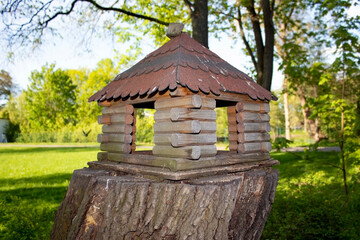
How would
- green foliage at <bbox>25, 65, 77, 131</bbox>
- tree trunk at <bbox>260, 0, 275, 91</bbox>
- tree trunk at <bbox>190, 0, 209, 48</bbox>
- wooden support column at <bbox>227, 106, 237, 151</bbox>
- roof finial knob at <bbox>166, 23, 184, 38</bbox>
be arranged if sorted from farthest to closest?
green foliage at <bbox>25, 65, 77, 131</bbox>
tree trunk at <bbox>260, 0, 275, 91</bbox>
tree trunk at <bbox>190, 0, 209, 48</bbox>
wooden support column at <bbox>227, 106, 237, 151</bbox>
roof finial knob at <bbox>166, 23, 184, 38</bbox>

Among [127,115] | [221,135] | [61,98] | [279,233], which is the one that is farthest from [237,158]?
[61,98]

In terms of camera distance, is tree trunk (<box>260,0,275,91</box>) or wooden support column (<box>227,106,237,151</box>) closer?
wooden support column (<box>227,106,237,151</box>)

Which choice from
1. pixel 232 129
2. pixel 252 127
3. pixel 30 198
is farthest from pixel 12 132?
pixel 252 127

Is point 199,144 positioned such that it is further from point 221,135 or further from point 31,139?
point 31,139

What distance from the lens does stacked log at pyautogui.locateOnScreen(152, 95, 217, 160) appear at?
3.15 meters

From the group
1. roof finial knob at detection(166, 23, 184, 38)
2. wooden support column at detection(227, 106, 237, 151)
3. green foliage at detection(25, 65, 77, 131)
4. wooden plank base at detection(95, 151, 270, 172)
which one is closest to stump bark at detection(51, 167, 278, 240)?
wooden plank base at detection(95, 151, 270, 172)

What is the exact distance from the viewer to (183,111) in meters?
3.17

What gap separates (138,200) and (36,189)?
7.03m

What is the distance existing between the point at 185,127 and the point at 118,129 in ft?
4.11

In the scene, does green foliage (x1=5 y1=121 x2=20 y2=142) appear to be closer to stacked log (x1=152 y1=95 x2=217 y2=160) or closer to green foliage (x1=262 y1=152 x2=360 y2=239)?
green foliage (x1=262 y1=152 x2=360 y2=239)

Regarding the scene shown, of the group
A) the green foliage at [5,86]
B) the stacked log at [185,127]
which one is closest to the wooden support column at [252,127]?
the stacked log at [185,127]

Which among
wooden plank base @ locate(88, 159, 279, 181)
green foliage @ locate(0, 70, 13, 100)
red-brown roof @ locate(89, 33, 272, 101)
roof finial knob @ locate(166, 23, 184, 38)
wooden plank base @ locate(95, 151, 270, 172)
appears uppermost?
green foliage @ locate(0, 70, 13, 100)

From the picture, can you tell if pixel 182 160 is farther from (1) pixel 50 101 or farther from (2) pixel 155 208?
(1) pixel 50 101

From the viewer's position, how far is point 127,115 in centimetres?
391
